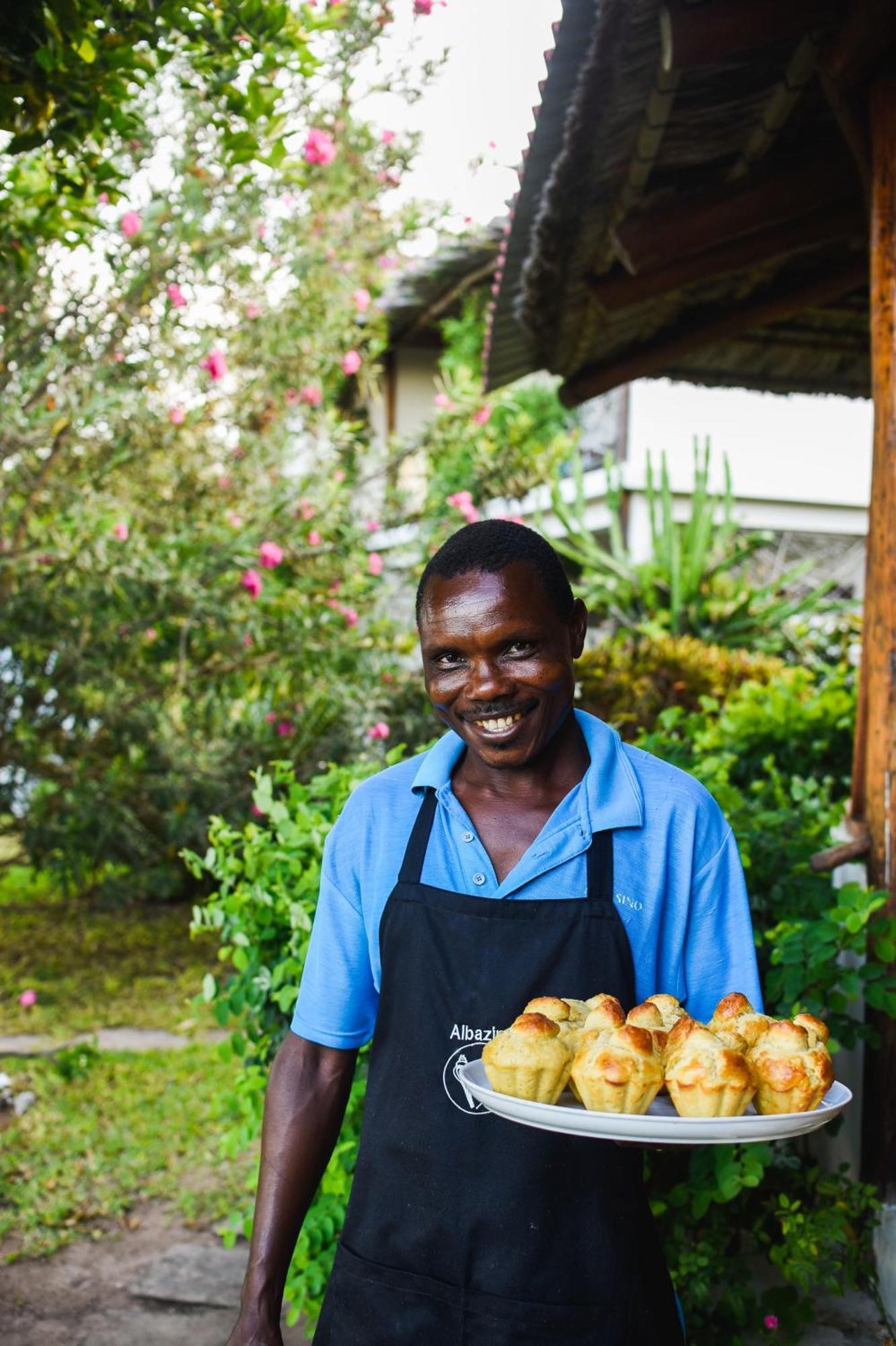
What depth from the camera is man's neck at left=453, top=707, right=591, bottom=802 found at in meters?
1.95

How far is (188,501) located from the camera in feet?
21.2

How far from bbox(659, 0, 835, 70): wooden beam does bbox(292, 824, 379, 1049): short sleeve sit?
2008 mm

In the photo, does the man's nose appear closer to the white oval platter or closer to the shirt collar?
the shirt collar

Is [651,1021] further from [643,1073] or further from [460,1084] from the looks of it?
[460,1084]

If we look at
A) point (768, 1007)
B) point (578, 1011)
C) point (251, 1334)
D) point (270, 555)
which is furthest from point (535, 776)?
point (270, 555)

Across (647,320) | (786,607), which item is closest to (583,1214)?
(647,320)

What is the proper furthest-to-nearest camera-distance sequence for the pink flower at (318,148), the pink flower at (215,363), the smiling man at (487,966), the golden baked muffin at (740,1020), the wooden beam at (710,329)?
A: 1. the pink flower at (215,363)
2. the pink flower at (318,148)
3. the wooden beam at (710,329)
4. the smiling man at (487,966)
5. the golden baked muffin at (740,1020)

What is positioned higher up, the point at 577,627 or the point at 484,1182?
the point at 577,627

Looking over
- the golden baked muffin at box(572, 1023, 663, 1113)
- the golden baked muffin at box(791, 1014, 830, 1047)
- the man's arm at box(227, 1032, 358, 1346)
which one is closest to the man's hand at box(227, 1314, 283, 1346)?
the man's arm at box(227, 1032, 358, 1346)

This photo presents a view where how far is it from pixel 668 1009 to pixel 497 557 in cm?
70

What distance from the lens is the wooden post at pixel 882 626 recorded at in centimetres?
305

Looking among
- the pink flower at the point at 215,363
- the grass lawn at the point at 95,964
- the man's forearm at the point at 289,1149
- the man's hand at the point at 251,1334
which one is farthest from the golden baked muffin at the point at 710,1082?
the pink flower at the point at 215,363

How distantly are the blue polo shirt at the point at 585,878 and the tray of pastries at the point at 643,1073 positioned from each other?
0.63ft

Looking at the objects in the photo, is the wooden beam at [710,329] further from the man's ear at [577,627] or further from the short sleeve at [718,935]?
the short sleeve at [718,935]
